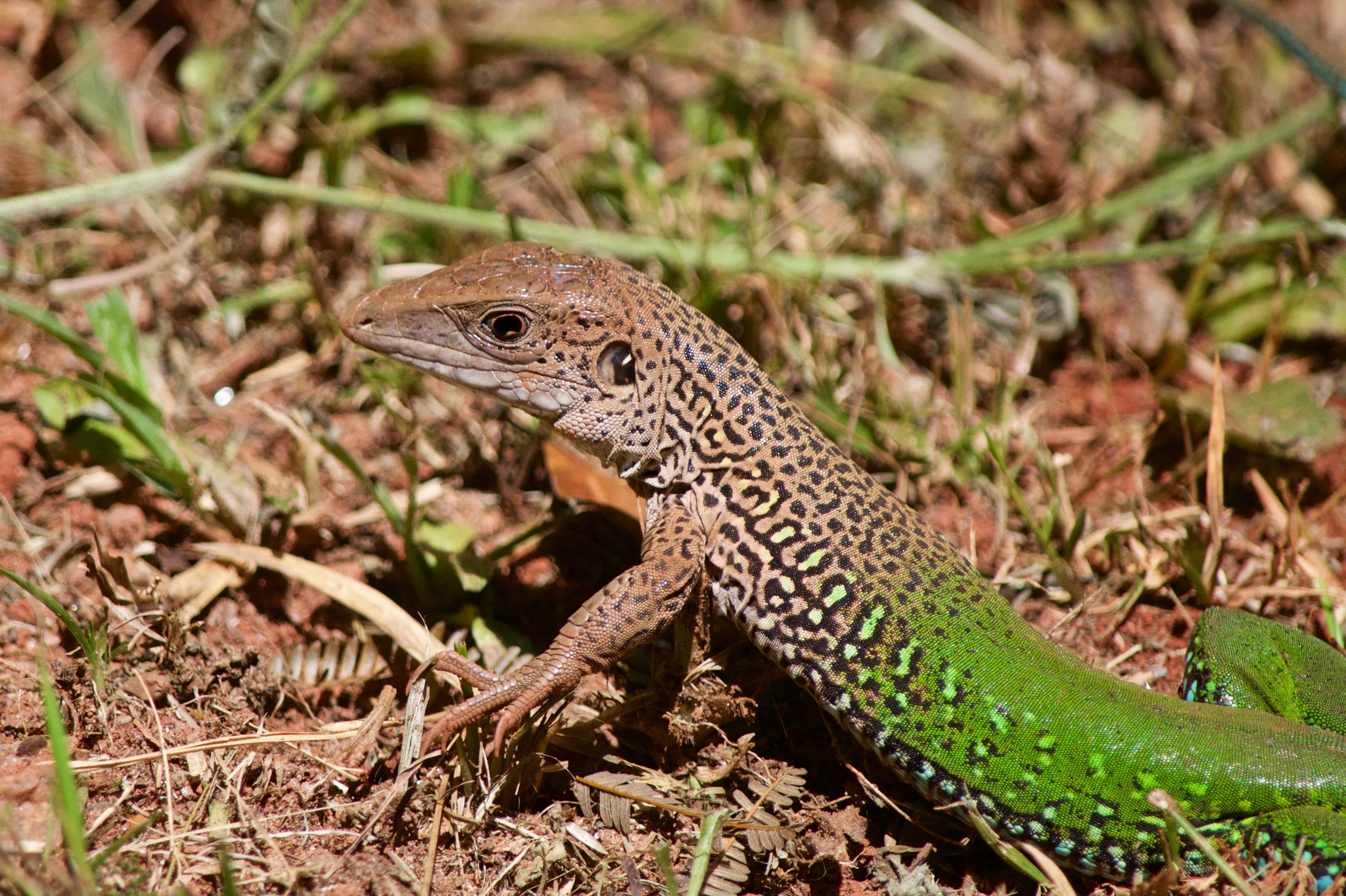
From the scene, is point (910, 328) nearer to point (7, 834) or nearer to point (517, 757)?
point (517, 757)

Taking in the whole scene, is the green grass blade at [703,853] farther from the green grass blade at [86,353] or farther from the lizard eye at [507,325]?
the green grass blade at [86,353]

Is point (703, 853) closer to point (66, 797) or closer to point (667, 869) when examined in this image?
point (667, 869)

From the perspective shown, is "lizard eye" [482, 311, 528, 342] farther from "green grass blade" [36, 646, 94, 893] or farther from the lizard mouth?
"green grass blade" [36, 646, 94, 893]

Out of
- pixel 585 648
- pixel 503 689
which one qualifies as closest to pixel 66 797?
pixel 503 689

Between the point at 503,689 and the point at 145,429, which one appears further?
the point at 145,429

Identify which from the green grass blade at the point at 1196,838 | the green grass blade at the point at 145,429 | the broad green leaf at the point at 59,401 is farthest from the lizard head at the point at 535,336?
the green grass blade at the point at 1196,838

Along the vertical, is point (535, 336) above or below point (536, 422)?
above

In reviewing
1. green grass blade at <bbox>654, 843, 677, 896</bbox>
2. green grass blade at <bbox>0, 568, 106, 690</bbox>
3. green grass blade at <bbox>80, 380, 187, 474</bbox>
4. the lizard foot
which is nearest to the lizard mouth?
the lizard foot
